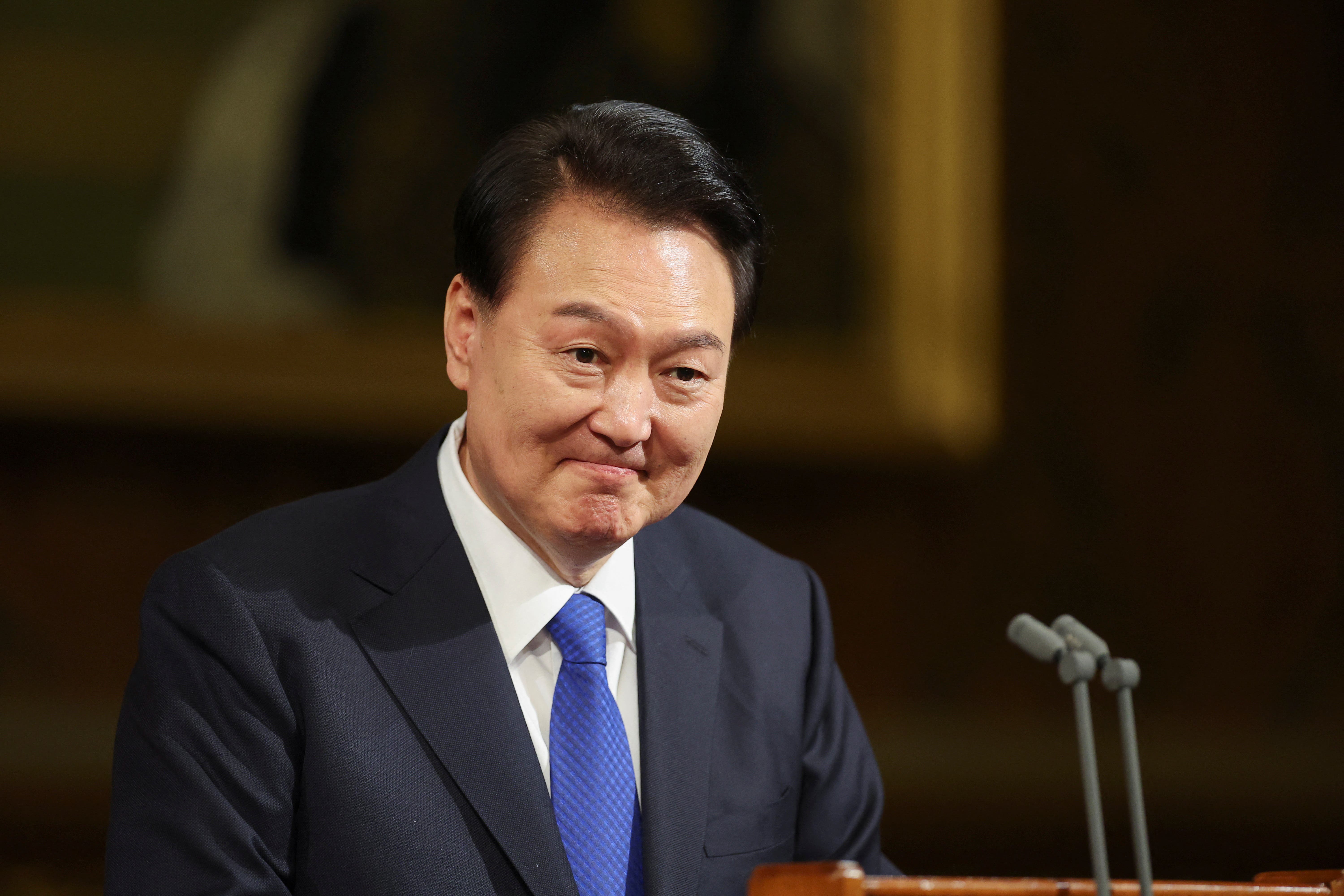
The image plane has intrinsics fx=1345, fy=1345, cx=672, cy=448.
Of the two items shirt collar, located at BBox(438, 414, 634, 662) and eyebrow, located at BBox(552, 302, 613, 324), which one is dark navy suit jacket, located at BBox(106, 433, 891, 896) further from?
eyebrow, located at BBox(552, 302, 613, 324)

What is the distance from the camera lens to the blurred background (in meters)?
3.18

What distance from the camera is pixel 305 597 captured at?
5.40 feet

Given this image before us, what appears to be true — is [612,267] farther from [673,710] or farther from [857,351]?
[857,351]

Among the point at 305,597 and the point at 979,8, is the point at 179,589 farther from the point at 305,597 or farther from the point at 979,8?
the point at 979,8

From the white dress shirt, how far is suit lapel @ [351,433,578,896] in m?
0.02

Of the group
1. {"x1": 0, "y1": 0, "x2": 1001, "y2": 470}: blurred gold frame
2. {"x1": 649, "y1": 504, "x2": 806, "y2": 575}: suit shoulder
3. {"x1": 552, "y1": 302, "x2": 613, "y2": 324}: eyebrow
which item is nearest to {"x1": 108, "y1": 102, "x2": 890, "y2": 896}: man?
{"x1": 552, "y1": 302, "x2": 613, "y2": 324}: eyebrow

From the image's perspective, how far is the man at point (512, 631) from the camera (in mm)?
1533

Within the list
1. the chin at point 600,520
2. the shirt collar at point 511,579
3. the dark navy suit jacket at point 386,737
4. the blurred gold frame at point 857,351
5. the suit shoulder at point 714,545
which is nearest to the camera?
the dark navy suit jacket at point 386,737

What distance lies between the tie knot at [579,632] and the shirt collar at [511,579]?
0.04ft

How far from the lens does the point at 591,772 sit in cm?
164

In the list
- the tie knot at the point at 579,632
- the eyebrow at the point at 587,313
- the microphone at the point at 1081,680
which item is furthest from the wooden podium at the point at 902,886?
the eyebrow at the point at 587,313

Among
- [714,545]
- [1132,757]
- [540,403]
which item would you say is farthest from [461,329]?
[1132,757]

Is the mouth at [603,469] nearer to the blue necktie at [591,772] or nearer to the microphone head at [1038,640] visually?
the blue necktie at [591,772]

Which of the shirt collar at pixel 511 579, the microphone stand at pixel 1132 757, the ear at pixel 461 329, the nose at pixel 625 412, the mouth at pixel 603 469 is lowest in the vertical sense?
the microphone stand at pixel 1132 757
